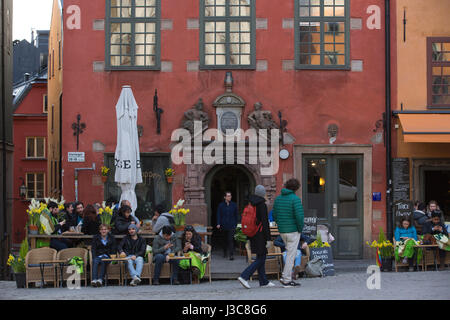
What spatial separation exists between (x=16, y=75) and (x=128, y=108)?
37.9m

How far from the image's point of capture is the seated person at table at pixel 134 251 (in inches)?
544

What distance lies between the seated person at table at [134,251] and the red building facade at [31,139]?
1086 inches

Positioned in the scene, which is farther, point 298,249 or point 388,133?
point 388,133

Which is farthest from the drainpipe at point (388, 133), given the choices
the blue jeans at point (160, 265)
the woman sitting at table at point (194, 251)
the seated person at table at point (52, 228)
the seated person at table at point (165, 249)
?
the seated person at table at point (52, 228)

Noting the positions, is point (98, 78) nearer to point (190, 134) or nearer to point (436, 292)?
point (190, 134)

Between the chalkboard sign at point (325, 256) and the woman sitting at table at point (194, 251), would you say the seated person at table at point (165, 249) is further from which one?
the chalkboard sign at point (325, 256)

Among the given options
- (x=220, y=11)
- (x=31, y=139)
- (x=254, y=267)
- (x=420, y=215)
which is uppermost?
(x=220, y=11)

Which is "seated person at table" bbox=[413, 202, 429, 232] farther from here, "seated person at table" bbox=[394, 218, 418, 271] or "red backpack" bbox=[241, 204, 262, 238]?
"red backpack" bbox=[241, 204, 262, 238]

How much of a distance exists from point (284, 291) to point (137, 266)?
123 inches

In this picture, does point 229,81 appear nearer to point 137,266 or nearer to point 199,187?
point 199,187

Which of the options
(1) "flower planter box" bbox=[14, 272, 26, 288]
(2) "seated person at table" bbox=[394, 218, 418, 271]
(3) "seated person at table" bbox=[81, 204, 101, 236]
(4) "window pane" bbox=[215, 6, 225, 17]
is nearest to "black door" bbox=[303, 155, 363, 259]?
(2) "seated person at table" bbox=[394, 218, 418, 271]

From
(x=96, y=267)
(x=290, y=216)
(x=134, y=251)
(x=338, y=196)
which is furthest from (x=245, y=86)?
(x=290, y=216)

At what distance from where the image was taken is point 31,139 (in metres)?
41.3

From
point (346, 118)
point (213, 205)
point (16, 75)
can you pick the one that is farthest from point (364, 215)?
point (16, 75)
